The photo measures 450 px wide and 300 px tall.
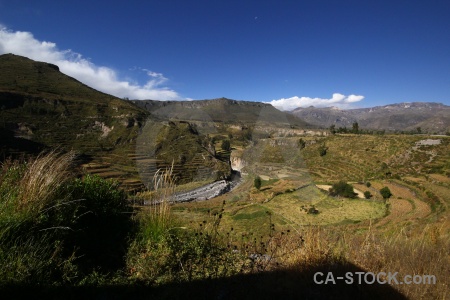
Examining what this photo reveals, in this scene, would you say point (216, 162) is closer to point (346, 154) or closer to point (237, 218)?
point (237, 218)

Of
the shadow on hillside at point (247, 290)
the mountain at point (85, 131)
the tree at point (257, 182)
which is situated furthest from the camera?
the tree at point (257, 182)

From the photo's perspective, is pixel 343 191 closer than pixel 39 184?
No

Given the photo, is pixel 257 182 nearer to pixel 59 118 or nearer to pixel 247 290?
pixel 247 290

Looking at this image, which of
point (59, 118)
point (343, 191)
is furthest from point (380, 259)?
point (59, 118)

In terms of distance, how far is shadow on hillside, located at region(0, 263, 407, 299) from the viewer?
2.43 m

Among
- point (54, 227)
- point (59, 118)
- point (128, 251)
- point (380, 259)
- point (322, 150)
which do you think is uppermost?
Result: point (59, 118)

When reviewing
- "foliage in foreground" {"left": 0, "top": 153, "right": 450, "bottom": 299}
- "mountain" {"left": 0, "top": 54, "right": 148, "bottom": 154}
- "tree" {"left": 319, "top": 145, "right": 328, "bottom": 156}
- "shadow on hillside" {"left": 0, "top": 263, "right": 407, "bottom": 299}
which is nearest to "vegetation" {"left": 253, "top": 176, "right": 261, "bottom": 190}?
"mountain" {"left": 0, "top": 54, "right": 148, "bottom": 154}

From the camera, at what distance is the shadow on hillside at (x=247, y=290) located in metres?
2.43

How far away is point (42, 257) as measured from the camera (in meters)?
2.71

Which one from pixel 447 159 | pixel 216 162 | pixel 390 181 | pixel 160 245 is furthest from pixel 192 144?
pixel 447 159

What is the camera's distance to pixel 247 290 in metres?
2.52

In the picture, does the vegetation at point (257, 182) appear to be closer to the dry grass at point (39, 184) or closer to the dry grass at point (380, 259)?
the dry grass at point (380, 259)

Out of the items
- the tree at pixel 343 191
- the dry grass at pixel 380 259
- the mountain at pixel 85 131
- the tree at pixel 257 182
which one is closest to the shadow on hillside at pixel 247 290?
the dry grass at pixel 380 259

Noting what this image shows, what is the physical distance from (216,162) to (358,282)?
74.5 ft
